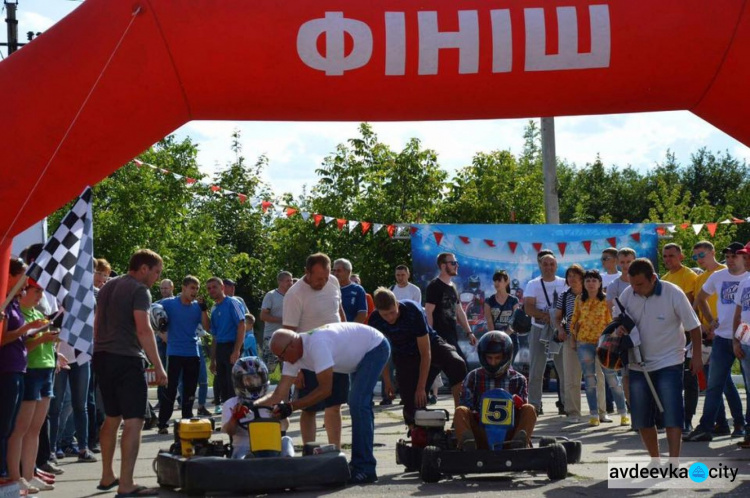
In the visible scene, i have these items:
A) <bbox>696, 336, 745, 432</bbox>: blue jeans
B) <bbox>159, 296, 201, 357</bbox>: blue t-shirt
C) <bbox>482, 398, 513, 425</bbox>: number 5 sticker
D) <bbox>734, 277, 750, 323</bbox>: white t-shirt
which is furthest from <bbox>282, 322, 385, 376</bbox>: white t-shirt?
<bbox>159, 296, 201, 357</bbox>: blue t-shirt

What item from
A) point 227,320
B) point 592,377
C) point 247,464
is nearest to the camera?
point 247,464

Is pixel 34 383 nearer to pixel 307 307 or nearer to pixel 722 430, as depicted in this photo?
pixel 307 307

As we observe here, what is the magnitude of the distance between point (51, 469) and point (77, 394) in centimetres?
102

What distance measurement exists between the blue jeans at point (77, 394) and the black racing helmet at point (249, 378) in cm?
260

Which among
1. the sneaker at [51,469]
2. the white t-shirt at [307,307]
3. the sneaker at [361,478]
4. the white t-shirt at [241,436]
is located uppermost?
the white t-shirt at [307,307]

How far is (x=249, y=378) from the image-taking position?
332 inches

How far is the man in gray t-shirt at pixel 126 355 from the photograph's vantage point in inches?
328

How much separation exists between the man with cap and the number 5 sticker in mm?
3147

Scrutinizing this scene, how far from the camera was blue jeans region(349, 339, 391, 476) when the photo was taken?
8664mm

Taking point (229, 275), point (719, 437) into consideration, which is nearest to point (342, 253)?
point (229, 275)

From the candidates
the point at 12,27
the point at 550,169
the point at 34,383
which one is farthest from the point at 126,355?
the point at 12,27

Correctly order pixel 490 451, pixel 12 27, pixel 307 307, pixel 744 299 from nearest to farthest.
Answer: pixel 490 451
pixel 744 299
pixel 307 307
pixel 12 27

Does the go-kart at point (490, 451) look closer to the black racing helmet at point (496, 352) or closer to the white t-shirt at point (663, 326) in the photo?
the black racing helmet at point (496, 352)

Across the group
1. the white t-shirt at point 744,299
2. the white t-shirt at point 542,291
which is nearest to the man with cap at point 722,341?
the white t-shirt at point 744,299
